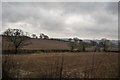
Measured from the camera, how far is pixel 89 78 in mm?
6012

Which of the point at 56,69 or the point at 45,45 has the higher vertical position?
the point at 56,69

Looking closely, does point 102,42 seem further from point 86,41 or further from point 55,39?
point 55,39

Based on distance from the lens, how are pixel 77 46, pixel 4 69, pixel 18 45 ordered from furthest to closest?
1. pixel 77 46
2. pixel 18 45
3. pixel 4 69

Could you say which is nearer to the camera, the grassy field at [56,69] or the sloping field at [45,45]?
the grassy field at [56,69]

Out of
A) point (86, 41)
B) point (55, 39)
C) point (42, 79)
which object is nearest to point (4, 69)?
point (42, 79)

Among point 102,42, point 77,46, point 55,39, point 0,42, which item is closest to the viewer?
point 0,42

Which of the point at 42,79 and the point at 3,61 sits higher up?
the point at 3,61

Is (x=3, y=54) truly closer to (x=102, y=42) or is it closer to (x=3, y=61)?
(x=3, y=61)

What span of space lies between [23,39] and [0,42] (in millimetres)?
30172

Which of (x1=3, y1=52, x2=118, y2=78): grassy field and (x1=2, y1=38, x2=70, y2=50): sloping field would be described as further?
(x1=2, y1=38, x2=70, y2=50): sloping field

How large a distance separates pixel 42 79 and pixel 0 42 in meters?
3.49

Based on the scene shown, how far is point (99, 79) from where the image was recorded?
19.3ft

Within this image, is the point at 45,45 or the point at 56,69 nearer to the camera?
the point at 56,69

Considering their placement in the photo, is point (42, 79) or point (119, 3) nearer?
point (42, 79)
